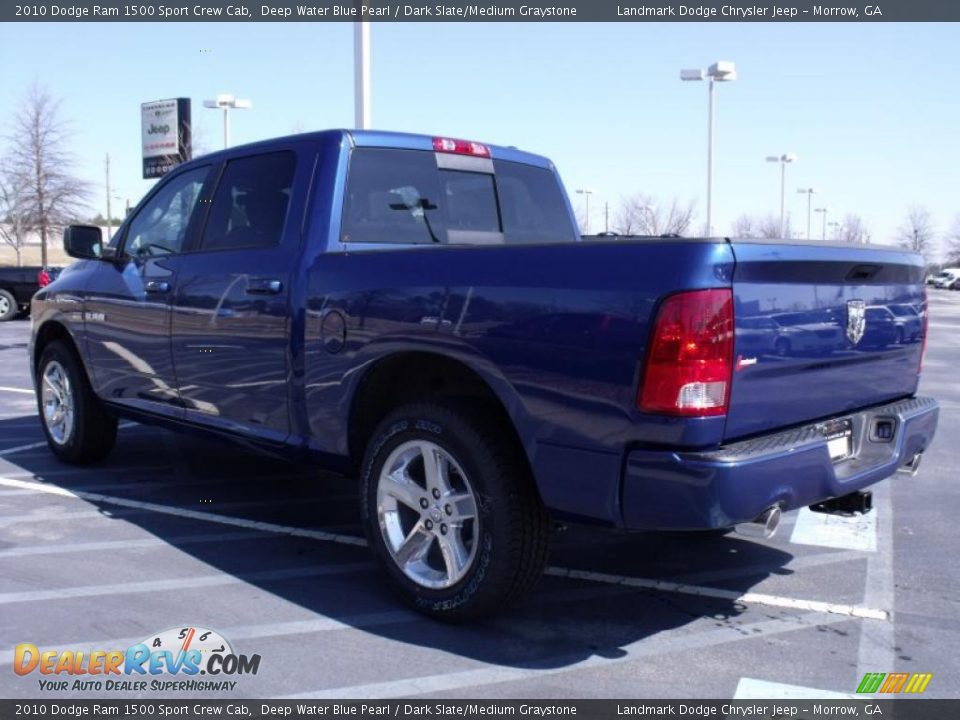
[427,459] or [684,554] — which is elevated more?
[427,459]

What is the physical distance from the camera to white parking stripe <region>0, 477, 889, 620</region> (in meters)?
3.96

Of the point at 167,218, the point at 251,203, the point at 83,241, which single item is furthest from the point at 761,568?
the point at 83,241

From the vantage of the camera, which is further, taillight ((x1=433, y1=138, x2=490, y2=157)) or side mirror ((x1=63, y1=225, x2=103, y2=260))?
side mirror ((x1=63, y1=225, x2=103, y2=260))

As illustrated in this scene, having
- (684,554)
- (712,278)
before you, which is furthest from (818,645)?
(712,278)

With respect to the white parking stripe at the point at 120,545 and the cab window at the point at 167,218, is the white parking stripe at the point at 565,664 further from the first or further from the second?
the cab window at the point at 167,218

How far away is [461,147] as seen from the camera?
5.18 metres

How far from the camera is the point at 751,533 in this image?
132 inches

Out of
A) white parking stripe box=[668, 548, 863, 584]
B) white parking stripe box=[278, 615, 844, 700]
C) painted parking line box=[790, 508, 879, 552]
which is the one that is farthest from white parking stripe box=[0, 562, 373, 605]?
painted parking line box=[790, 508, 879, 552]

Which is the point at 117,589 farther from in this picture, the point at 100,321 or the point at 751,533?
the point at 751,533

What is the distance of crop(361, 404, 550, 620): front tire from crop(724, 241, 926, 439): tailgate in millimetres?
870

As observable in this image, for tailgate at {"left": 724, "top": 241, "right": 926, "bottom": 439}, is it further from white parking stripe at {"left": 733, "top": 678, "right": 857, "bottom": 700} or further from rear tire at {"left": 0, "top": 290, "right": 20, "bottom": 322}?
rear tire at {"left": 0, "top": 290, "right": 20, "bottom": 322}

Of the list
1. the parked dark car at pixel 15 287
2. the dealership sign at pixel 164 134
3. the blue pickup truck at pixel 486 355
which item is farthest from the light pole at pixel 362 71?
the dealership sign at pixel 164 134

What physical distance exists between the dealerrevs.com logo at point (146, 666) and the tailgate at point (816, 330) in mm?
1966

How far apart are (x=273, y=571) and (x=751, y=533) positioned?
2220 millimetres
